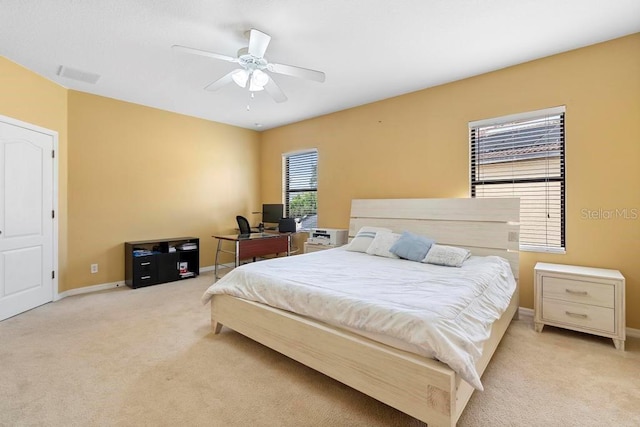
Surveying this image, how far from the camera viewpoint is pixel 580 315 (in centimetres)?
260

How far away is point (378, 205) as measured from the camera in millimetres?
4195

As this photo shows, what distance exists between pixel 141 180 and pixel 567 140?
5.39 meters

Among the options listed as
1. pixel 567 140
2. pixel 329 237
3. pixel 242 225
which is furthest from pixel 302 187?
pixel 567 140

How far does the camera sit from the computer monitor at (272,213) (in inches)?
215

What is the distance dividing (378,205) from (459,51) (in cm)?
200

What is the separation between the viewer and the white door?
3172mm

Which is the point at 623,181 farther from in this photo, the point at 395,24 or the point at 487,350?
the point at 395,24

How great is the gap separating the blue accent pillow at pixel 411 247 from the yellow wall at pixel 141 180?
3497mm

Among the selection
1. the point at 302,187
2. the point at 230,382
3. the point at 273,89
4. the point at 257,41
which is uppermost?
the point at 257,41

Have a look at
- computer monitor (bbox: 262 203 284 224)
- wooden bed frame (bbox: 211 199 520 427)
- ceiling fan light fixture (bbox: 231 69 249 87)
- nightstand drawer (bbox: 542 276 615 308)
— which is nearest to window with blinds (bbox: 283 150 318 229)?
computer monitor (bbox: 262 203 284 224)

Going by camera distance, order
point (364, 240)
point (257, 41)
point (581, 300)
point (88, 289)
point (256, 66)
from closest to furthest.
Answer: point (257, 41) < point (581, 300) < point (256, 66) < point (364, 240) < point (88, 289)

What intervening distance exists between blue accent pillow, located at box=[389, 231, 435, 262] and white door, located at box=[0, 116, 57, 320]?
4.09 metres

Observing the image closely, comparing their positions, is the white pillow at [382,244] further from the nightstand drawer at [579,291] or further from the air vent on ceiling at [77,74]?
the air vent on ceiling at [77,74]

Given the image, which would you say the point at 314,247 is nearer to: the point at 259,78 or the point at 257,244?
the point at 257,244
